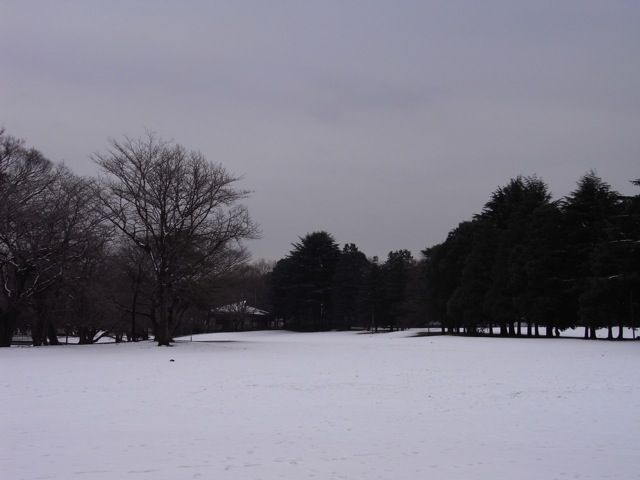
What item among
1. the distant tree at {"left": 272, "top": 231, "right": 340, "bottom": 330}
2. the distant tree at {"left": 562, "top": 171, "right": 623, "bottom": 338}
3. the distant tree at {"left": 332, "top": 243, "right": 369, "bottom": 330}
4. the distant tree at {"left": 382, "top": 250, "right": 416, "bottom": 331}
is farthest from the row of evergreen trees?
the distant tree at {"left": 272, "top": 231, "right": 340, "bottom": 330}

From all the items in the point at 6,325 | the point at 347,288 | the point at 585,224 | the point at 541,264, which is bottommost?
the point at 6,325

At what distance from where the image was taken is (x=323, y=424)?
11.3 meters

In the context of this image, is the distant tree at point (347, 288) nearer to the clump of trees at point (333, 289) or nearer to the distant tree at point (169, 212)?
the clump of trees at point (333, 289)

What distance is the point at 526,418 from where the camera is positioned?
→ 38.4 ft

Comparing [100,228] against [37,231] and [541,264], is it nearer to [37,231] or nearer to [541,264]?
[37,231]

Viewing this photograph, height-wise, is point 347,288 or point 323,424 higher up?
point 347,288

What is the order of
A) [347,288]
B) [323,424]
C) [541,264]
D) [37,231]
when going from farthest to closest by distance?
[347,288], [541,264], [37,231], [323,424]

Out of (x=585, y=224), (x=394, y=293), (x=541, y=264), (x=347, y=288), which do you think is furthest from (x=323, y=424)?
(x=347, y=288)

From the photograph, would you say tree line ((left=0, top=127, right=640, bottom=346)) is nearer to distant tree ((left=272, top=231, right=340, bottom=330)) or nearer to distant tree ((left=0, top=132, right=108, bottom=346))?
distant tree ((left=0, top=132, right=108, bottom=346))

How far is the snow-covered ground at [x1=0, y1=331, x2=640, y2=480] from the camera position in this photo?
27.3 feet

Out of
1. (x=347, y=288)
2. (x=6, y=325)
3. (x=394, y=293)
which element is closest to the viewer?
(x=6, y=325)

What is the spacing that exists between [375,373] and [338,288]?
6711cm

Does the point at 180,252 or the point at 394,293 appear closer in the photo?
the point at 180,252

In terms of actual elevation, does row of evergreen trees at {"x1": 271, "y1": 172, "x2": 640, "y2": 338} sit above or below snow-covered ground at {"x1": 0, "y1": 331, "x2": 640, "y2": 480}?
above
